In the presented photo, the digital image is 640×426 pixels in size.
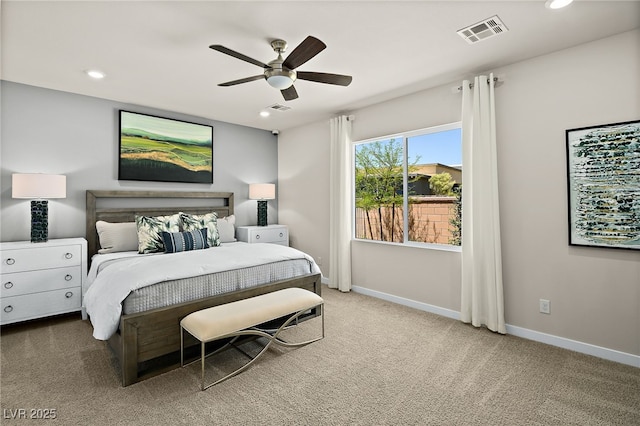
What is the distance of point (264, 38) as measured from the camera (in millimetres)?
2529

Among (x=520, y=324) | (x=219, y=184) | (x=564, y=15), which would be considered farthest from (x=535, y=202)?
(x=219, y=184)

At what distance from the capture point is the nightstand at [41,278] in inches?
121

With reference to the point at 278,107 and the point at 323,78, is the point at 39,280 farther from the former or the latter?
the point at 323,78

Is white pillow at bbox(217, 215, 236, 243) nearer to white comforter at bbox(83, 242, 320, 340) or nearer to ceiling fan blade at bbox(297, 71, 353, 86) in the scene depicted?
white comforter at bbox(83, 242, 320, 340)

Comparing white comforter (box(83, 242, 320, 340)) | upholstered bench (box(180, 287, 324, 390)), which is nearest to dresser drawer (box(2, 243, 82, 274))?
white comforter (box(83, 242, 320, 340))

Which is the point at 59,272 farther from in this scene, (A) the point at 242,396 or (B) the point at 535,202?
(B) the point at 535,202

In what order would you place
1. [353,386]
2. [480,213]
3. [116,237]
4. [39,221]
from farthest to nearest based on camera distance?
[116,237] → [39,221] → [480,213] → [353,386]

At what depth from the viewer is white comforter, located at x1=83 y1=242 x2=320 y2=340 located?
227cm

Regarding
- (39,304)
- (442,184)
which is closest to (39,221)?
(39,304)

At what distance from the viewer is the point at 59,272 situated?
3.33 meters

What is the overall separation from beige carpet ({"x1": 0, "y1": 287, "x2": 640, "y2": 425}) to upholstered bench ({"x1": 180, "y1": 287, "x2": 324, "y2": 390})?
0.26m

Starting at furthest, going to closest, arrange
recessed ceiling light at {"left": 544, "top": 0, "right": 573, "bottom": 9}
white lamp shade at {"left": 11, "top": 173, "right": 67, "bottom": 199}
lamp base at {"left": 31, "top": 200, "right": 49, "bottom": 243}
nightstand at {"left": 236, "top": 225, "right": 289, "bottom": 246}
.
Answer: nightstand at {"left": 236, "top": 225, "right": 289, "bottom": 246} → lamp base at {"left": 31, "top": 200, "right": 49, "bottom": 243} → white lamp shade at {"left": 11, "top": 173, "right": 67, "bottom": 199} → recessed ceiling light at {"left": 544, "top": 0, "right": 573, "bottom": 9}

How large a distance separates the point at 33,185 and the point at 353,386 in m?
3.60

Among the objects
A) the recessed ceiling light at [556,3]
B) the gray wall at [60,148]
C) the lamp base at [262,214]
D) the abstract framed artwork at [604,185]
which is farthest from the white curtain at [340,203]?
Answer: the recessed ceiling light at [556,3]
